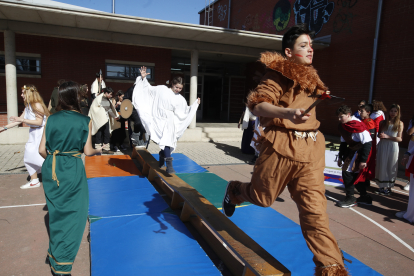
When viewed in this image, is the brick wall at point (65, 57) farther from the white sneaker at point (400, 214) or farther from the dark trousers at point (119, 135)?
the white sneaker at point (400, 214)

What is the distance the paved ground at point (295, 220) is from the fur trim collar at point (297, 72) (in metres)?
2.12

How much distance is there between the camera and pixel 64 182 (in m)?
2.59

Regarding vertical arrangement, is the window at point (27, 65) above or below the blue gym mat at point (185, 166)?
above

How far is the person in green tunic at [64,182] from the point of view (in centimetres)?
254

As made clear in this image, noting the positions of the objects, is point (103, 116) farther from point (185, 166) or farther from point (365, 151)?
point (365, 151)

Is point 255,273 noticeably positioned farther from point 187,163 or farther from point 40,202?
point 187,163

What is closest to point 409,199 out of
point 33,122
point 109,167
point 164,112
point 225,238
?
point 225,238

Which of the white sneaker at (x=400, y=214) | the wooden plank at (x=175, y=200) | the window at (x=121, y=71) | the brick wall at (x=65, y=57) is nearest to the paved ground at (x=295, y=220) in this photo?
the white sneaker at (x=400, y=214)

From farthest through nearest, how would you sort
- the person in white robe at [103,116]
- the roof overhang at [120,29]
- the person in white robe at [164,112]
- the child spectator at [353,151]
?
the roof overhang at [120,29]
the person in white robe at [103,116]
the person in white robe at [164,112]
the child spectator at [353,151]

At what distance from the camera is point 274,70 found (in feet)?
7.26

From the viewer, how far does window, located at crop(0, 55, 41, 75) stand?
11142mm

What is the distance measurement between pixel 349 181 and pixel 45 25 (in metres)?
9.67

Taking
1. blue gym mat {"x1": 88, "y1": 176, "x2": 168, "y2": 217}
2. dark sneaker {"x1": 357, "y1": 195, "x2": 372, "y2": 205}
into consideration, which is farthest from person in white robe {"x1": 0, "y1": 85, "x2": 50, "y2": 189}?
dark sneaker {"x1": 357, "y1": 195, "x2": 372, "y2": 205}

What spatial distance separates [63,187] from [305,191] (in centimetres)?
206
